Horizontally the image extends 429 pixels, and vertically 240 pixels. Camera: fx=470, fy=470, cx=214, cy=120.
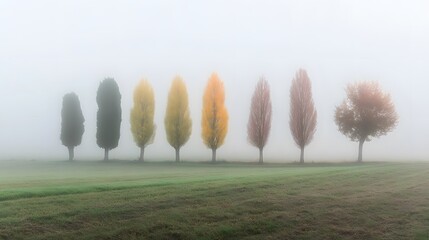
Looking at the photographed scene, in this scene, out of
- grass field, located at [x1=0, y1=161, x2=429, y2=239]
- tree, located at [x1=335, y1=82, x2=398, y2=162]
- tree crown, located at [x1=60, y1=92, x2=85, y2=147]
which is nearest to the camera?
grass field, located at [x1=0, y1=161, x2=429, y2=239]

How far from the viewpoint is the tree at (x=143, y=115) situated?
164 ft

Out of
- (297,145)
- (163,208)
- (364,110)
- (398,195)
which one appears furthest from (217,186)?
(364,110)

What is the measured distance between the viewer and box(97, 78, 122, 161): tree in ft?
164

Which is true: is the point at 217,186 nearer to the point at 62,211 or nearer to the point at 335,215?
the point at 335,215

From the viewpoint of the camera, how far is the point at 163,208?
14.6 metres

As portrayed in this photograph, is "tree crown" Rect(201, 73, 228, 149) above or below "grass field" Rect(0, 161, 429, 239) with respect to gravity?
above

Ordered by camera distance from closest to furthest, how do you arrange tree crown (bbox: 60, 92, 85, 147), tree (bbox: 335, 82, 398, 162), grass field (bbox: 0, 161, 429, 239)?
grass field (bbox: 0, 161, 429, 239) < tree (bbox: 335, 82, 398, 162) < tree crown (bbox: 60, 92, 85, 147)

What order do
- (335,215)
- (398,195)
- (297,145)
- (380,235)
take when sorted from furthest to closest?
(297,145) < (398,195) < (335,215) < (380,235)

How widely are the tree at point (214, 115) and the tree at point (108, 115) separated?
960 cm

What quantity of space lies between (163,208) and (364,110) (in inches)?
1485

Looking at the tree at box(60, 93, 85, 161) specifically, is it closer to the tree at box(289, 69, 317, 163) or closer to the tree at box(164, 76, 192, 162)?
the tree at box(164, 76, 192, 162)

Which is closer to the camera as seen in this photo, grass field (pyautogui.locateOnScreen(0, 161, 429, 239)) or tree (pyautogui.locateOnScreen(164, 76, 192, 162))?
grass field (pyautogui.locateOnScreen(0, 161, 429, 239))

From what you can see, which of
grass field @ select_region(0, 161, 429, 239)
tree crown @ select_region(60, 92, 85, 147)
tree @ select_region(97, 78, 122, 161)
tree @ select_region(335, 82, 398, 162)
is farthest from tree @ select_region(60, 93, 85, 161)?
grass field @ select_region(0, 161, 429, 239)

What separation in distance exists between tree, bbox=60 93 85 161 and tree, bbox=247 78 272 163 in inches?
743
